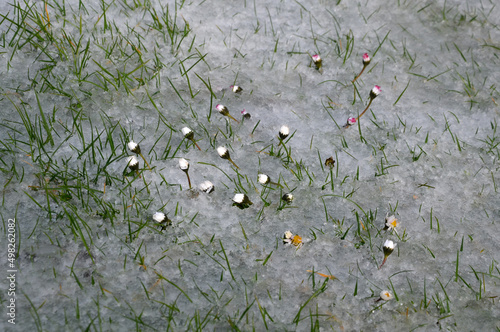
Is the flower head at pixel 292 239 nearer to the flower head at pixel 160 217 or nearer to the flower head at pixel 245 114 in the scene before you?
the flower head at pixel 160 217

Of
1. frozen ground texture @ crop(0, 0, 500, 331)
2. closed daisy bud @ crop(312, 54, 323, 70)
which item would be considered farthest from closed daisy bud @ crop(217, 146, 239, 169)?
closed daisy bud @ crop(312, 54, 323, 70)

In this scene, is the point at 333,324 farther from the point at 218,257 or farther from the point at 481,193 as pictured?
the point at 481,193

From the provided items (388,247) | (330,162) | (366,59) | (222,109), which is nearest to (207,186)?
(222,109)

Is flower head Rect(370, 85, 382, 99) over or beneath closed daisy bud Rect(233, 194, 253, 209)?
over

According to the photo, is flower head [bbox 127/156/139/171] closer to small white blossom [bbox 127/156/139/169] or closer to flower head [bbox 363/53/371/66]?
small white blossom [bbox 127/156/139/169]

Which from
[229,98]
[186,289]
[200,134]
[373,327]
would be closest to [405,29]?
[229,98]

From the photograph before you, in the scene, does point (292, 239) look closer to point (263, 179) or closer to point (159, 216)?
point (263, 179)

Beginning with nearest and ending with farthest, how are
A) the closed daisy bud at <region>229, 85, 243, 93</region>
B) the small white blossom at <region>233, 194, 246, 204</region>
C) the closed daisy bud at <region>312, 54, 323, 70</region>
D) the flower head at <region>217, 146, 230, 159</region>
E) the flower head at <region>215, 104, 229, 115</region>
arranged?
the small white blossom at <region>233, 194, 246, 204</region> → the flower head at <region>217, 146, 230, 159</region> → the flower head at <region>215, 104, 229, 115</region> → the closed daisy bud at <region>229, 85, 243, 93</region> → the closed daisy bud at <region>312, 54, 323, 70</region>

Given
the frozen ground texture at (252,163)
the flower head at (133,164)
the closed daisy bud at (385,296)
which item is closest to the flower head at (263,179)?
the frozen ground texture at (252,163)
